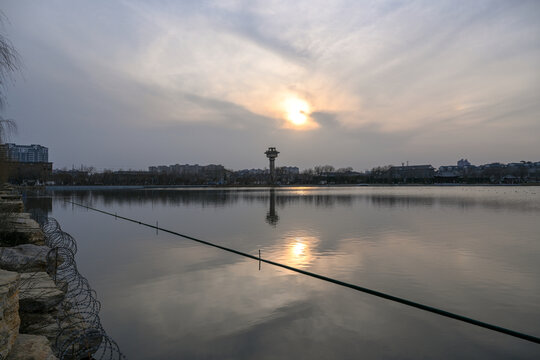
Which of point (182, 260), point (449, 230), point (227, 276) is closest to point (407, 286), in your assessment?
point (227, 276)

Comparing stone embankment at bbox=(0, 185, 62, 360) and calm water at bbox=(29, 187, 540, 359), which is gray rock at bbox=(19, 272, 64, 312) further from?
calm water at bbox=(29, 187, 540, 359)

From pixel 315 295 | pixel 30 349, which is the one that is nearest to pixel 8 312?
pixel 30 349

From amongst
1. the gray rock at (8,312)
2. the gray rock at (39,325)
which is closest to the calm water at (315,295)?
the gray rock at (39,325)

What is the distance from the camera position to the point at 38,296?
587cm

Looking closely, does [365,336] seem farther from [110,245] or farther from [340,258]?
[110,245]

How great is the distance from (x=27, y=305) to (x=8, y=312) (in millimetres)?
2086

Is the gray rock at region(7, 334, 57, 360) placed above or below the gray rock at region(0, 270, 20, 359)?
below

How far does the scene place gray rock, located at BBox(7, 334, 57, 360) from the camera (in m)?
4.08

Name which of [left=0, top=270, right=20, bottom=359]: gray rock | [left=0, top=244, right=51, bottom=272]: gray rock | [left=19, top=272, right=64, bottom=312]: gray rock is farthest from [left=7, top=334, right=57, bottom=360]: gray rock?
[left=0, top=244, right=51, bottom=272]: gray rock

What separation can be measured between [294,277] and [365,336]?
401 cm

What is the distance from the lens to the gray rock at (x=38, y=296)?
18.9 ft

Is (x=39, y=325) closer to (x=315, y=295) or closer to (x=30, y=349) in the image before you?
(x=30, y=349)

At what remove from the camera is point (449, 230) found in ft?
65.7

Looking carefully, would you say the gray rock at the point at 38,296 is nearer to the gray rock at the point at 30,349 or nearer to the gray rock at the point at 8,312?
the gray rock at the point at 30,349
